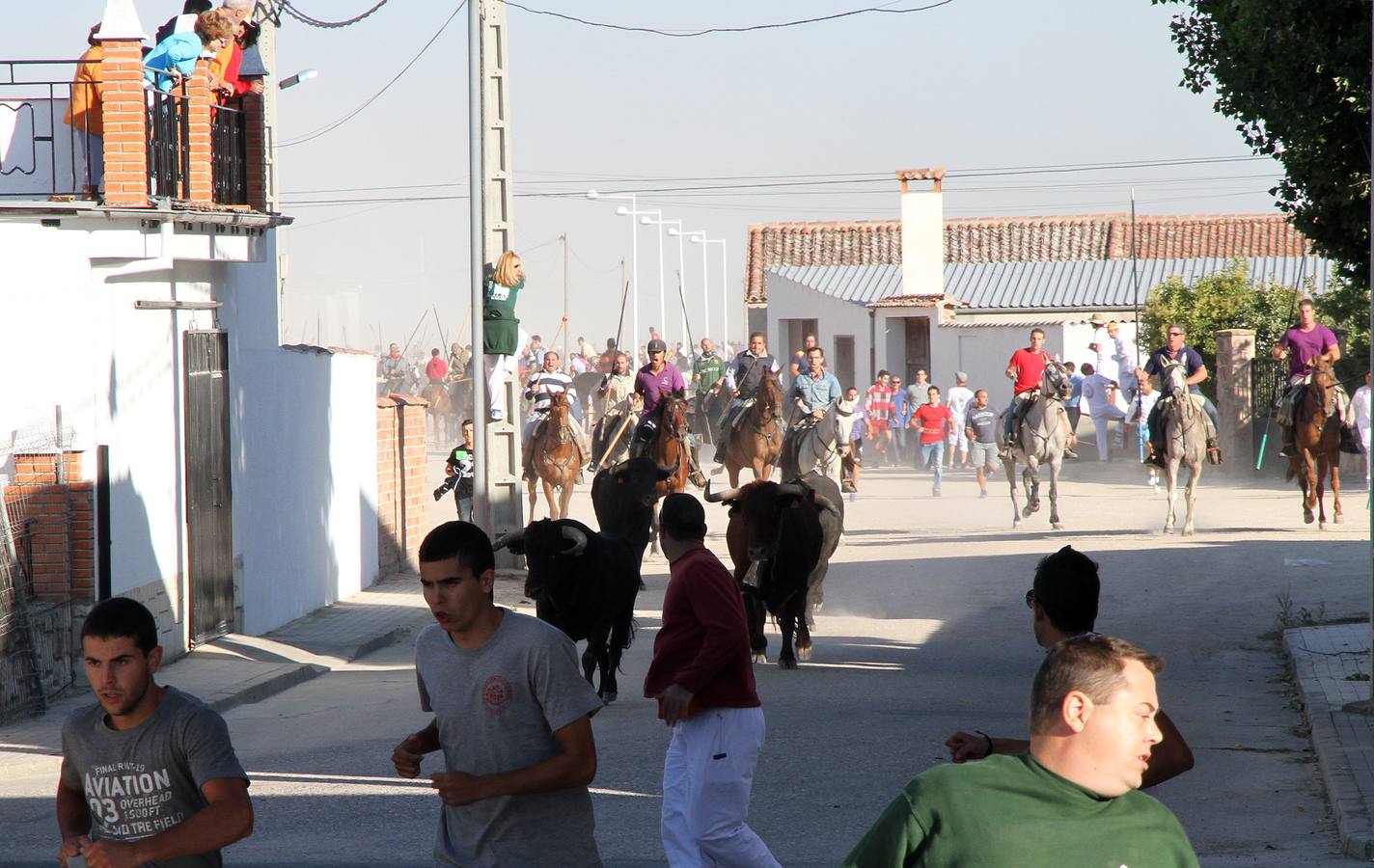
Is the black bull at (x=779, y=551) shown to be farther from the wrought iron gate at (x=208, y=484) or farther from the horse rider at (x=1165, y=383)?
the horse rider at (x=1165, y=383)

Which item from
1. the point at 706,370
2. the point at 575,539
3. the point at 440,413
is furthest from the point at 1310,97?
the point at 440,413

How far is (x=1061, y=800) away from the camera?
3.01 meters

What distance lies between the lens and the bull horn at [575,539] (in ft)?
37.0

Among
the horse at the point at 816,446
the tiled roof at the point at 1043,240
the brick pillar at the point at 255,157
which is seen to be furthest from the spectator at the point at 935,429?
the tiled roof at the point at 1043,240

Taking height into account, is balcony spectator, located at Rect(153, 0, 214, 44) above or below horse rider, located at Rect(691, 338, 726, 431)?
above

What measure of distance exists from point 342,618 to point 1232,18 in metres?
10.6

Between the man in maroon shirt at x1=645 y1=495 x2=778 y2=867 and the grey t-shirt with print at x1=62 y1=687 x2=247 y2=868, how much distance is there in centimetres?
228

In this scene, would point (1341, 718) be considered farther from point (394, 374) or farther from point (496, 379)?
point (394, 374)

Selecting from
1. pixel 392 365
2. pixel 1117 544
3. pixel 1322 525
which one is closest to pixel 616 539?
pixel 1117 544

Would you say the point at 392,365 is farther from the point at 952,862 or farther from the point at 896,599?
the point at 952,862

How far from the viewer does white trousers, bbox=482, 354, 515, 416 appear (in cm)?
2039

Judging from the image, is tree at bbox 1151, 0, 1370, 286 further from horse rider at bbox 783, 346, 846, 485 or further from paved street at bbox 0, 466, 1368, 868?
horse rider at bbox 783, 346, 846, 485

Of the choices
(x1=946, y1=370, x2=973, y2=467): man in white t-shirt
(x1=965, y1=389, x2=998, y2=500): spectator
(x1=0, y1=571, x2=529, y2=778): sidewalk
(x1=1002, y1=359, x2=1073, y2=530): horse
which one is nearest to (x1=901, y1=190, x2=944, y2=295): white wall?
(x1=946, y1=370, x2=973, y2=467): man in white t-shirt

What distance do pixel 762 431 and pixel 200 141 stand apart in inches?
493
